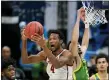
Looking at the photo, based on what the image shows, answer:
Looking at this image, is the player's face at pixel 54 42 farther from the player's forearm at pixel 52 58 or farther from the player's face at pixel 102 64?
the player's face at pixel 102 64

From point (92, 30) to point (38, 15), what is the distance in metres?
1.47

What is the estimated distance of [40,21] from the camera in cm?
1195

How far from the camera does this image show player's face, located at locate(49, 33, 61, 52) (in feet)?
21.6

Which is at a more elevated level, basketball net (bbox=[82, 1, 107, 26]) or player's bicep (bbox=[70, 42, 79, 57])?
basketball net (bbox=[82, 1, 107, 26])

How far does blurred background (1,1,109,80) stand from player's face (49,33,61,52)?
4.65 meters

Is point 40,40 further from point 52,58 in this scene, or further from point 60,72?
point 60,72

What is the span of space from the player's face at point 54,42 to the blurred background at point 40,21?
15.3ft

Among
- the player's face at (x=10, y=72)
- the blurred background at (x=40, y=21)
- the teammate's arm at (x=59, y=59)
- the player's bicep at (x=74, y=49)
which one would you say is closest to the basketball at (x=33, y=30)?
the teammate's arm at (x=59, y=59)

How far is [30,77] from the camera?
471 inches

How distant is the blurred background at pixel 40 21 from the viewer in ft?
38.2

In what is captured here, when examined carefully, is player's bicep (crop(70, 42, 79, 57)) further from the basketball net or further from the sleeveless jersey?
the basketball net

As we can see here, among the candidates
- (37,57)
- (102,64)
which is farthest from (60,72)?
(102,64)

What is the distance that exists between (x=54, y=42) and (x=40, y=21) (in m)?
5.41

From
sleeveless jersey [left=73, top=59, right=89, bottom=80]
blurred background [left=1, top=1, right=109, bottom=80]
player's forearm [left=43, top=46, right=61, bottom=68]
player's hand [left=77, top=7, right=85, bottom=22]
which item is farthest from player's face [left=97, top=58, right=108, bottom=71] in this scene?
blurred background [left=1, top=1, right=109, bottom=80]
